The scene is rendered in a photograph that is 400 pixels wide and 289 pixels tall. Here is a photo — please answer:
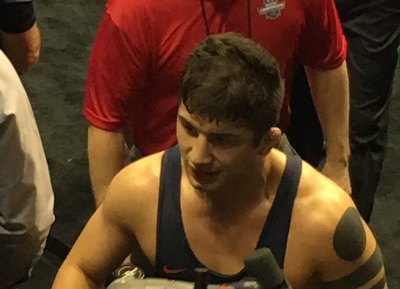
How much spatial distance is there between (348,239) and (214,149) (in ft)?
0.86

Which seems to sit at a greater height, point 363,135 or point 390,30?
point 390,30

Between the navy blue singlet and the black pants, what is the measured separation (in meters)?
0.76

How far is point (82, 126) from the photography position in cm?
311

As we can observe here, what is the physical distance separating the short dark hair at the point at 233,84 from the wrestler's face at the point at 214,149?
0.04 feet

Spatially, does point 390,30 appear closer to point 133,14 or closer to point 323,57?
point 323,57

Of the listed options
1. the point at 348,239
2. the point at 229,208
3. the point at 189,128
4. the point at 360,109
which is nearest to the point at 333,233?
the point at 348,239

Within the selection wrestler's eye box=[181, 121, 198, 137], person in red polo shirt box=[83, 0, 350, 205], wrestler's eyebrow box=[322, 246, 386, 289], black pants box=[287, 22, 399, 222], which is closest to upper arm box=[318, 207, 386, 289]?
wrestler's eyebrow box=[322, 246, 386, 289]

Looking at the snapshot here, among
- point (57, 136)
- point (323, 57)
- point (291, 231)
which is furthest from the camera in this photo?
point (57, 136)

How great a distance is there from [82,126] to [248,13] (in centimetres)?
148

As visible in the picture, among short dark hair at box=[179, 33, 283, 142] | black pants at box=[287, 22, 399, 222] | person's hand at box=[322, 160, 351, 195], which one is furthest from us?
black pants at box=[287, 22, 399, 222]

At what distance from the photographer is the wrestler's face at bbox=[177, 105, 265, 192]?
1356 millimetres

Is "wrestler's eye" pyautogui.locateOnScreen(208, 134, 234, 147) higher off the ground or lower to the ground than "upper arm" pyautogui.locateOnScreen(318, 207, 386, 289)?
higher

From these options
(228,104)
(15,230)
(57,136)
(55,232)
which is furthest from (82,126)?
(228,104)

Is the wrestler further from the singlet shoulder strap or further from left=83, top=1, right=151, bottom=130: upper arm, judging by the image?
left=83, top=1, right=151, bottom=130: upper arm
